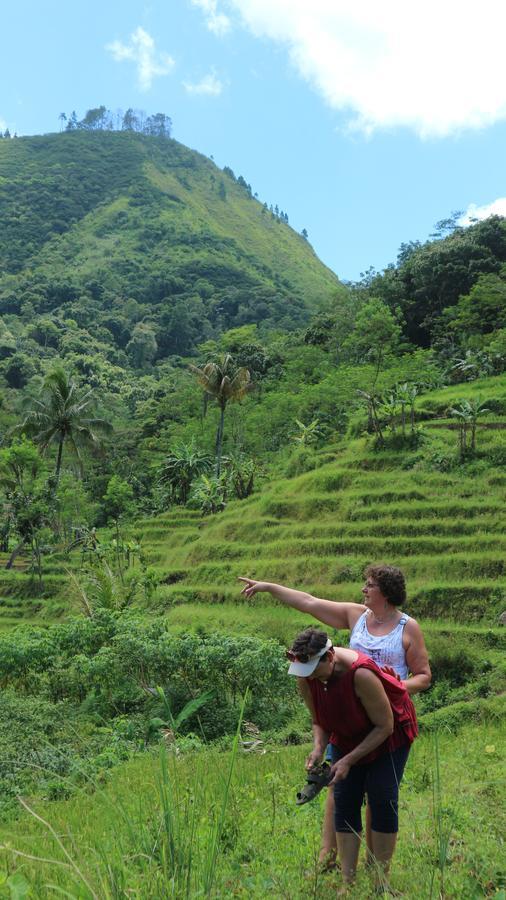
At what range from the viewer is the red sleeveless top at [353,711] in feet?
10.5

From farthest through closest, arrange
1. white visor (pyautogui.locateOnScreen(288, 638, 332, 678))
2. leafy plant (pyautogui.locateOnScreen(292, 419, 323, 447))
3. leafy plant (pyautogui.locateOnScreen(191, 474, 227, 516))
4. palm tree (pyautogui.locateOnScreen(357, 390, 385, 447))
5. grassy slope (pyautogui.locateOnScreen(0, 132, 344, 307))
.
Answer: grassy slope (pyautogui.locateOnScreen(0, 132, 344, 307)) < leafy plant (pyautogui.locateOnScreen(292, 419, 323, 447)) < leafy plant (pyautogui.locateOnScreen(191, 474, 227, 516)) < palm tree (pyautogui.locateOnScreen(357, 390, 385, 447)) < white visor (pyautogui.locateOnScreen(288, 638, 332, 678))

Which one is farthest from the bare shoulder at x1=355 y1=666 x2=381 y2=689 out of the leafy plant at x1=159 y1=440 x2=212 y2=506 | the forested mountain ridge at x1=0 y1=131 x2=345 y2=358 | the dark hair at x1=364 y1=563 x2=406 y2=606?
the forested mountain ridge at x1=0 y1=131 x2=345 y2=358

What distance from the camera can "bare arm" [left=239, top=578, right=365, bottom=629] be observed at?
12.9 feet

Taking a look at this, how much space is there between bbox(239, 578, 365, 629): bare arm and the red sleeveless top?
660 mm

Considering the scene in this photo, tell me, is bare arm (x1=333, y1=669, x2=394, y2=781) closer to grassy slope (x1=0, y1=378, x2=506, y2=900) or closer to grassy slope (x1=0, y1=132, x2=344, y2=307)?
grassy slope (x1=0, y1=378, x2=506, y2=900)

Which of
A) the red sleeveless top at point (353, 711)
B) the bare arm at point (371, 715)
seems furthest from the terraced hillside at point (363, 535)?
the bare arm at point (371, 715)

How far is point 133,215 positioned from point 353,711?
127m

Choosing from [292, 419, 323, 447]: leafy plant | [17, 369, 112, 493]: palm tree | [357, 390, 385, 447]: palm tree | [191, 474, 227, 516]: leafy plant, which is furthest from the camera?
[17, 369, 112, 493]: palm tree

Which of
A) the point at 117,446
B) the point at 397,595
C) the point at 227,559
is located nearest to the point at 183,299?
the point at 117,446

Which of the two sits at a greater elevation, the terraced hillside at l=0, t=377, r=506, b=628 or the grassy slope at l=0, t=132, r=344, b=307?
the grassy slope at l=0, t=132, r=344, b=307

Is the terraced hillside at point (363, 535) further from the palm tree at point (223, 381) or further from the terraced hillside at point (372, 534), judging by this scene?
the palm tree at point (223, 381)

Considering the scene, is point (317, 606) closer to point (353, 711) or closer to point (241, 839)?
point (353, 711)

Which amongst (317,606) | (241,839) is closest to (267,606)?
(241,839)

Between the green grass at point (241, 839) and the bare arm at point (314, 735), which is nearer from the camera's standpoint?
the green grass at point (241, 839)
